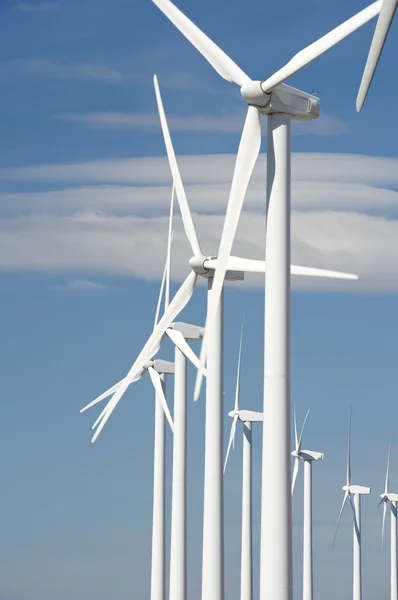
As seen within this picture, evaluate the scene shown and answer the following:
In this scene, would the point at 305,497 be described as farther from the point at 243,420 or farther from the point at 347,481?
the point at 243,420

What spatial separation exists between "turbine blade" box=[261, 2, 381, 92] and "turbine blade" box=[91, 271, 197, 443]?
40.0 feet

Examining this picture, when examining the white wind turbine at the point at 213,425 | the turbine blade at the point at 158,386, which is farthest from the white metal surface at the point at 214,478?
the turbine blade at the point at 158,386

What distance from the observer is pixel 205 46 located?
44.0 m

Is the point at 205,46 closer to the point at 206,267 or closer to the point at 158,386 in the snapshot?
the point at 206,267

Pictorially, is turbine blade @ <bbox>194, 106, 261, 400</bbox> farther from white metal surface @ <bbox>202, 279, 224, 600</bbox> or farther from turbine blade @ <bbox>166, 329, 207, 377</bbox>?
turbine blade @ <bbox>166, 329, 207, 377</bbox>

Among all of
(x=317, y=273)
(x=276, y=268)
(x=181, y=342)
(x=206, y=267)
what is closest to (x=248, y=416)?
(x=181, y=342)

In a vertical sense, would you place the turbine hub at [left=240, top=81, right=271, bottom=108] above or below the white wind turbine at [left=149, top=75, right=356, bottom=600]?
above

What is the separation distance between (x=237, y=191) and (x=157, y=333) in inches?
555

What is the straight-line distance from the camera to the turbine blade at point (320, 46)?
36.8m

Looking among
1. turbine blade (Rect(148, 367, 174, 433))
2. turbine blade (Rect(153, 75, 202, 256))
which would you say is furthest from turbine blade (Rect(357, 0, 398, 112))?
turbine blade (Rect(148, 367, 174, 433))

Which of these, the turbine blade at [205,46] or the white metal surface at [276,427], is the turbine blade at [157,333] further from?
the white metal surface at [276,427]

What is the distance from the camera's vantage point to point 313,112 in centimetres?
4162

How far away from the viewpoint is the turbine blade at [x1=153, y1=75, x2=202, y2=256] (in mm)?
56438

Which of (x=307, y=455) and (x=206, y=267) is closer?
(x=206, y=267)
